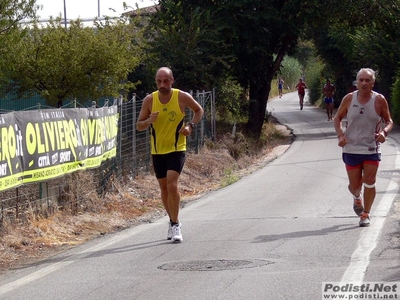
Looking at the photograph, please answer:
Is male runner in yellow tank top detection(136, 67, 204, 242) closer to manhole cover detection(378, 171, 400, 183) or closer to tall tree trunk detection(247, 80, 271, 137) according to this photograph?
manhole cover detection(378, 171, 400, 183)

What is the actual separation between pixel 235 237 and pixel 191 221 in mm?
1657

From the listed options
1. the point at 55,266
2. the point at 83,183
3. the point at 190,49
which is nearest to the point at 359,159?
the point at 55,266

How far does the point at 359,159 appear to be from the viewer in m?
9.41

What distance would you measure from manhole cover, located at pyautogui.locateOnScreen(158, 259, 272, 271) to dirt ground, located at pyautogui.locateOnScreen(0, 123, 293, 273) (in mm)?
1727

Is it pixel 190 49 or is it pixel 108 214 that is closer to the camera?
pixel 108 214

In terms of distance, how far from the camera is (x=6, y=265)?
8.23 meters

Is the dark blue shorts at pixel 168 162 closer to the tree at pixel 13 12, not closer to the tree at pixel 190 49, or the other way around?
the tree at pixel 13 12

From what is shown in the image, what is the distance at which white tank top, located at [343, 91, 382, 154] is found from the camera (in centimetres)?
924

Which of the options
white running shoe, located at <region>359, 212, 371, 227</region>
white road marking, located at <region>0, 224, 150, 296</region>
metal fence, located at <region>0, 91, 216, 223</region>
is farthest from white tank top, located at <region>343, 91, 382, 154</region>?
metal fence, located at <region>0, 91, 216, 223</region>

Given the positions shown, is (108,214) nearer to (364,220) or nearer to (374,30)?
(364,220)

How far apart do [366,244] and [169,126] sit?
256 cm

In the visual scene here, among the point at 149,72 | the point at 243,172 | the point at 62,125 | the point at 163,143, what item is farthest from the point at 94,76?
the point at 163,143

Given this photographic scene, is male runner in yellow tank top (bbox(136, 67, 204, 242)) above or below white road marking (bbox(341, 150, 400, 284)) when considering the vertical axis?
above

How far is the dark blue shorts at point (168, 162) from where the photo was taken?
8.99m
